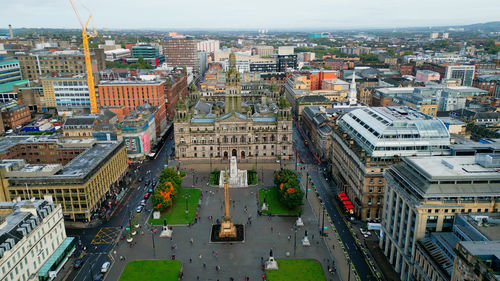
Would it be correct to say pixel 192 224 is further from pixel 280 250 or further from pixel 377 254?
pixel 377 254

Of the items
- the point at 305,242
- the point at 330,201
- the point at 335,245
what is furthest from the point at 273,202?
the point at 335,245

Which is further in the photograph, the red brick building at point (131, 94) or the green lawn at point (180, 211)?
the red brick building at point (131, 94)

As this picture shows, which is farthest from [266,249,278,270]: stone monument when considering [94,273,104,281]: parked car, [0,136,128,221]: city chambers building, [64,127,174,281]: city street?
[0,136,128,221]: city chambers building

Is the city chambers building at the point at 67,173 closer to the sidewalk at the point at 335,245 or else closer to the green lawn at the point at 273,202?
the green lawn at the point at 273,202

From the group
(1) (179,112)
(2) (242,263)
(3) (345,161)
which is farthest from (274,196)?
(1) (179,112)

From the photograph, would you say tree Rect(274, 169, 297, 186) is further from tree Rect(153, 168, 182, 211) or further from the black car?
the black car

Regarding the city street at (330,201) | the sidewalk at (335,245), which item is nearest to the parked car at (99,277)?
the sidewalk at (335,245)

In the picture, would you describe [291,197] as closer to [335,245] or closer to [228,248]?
[335,245]
